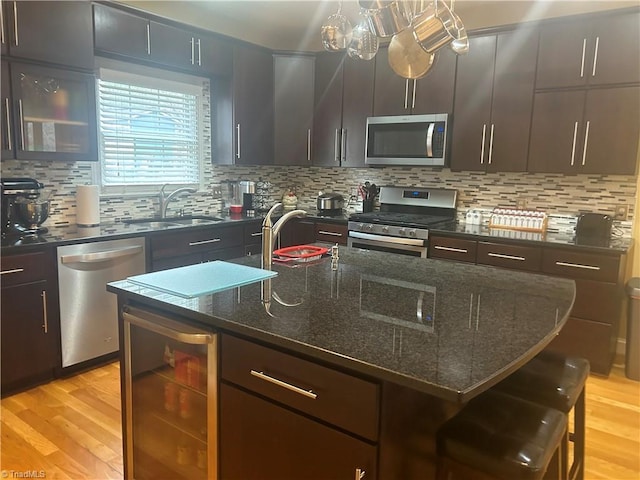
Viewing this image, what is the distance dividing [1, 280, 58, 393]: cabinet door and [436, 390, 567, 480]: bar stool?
8.13 ft

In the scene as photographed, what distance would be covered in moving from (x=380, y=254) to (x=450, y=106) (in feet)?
6.27

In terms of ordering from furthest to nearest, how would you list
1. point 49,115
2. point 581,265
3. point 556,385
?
1. point 581,265
2. point 49,115
3. point 556,385

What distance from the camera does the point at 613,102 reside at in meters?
3.26

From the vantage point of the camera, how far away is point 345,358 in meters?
1.19

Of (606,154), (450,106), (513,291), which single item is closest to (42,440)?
(513,291)

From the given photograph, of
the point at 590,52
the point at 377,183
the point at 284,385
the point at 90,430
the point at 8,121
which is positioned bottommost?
the point at 90,430

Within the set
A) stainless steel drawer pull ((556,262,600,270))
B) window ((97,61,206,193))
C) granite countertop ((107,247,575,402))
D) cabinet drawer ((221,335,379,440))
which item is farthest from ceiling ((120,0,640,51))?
cabinet drawer ((221,335,379,440))

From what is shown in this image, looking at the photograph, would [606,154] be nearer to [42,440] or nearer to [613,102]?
[613,102]

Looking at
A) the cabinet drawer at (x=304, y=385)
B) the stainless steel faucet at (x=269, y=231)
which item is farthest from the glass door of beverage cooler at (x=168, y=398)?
the stainless steel faucet at (x=269, y=231)

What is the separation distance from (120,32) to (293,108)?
1.72 metres

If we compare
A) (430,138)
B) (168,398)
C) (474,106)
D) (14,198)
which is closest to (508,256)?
(430,138)

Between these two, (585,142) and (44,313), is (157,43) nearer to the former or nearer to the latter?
(44,313)

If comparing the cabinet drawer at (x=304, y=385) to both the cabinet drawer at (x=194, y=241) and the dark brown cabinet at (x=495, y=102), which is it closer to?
the cabinet drawer at (x=194, y=241)

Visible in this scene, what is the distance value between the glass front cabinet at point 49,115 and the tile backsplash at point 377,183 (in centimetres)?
27
